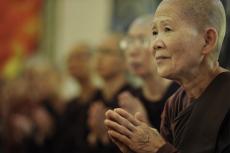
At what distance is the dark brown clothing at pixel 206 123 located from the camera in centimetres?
240

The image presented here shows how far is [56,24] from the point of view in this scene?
31.5ft

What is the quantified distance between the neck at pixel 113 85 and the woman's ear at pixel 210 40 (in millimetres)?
1883

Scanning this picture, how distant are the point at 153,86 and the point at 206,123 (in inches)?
64.3

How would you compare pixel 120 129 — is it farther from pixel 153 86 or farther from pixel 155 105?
pixel 153 86

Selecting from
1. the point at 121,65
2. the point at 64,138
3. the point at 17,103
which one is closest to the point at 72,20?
the point at 17,103

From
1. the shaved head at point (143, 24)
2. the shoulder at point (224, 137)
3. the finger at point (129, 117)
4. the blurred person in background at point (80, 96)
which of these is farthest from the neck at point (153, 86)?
the shoulder at point (224, 137)

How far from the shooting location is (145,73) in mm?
4051

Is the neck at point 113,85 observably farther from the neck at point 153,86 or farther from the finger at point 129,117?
the finger at point 129,117

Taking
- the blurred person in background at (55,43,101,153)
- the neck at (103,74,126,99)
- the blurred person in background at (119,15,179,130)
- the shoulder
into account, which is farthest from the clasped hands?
the blurred person in background at (55,43,101,153)

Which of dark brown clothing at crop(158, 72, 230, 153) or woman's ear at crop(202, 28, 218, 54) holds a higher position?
woman's ear at crop(202, 28, 218, 54)

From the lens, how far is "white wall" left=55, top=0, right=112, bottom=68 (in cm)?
912

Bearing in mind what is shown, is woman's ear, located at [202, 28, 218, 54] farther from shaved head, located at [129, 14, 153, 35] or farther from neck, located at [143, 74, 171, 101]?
neck, located at [143, 74, 171, 101]

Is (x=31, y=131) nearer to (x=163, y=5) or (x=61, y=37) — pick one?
(x=61, y=37)

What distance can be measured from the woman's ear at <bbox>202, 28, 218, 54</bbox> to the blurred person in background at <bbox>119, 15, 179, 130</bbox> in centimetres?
99
